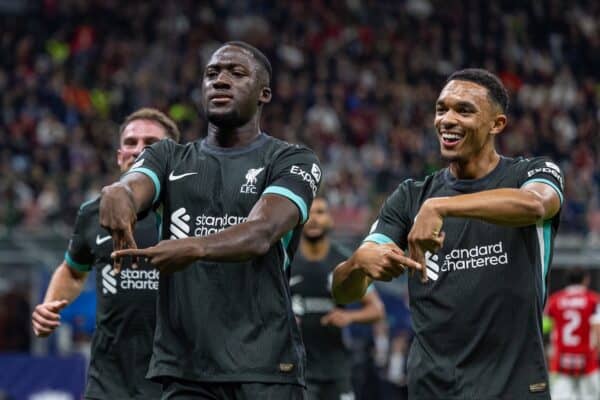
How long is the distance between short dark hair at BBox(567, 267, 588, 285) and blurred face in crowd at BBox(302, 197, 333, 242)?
15.9 feet

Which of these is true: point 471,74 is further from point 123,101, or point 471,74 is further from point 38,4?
point 38,4

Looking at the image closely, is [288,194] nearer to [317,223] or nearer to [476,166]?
[476,166]

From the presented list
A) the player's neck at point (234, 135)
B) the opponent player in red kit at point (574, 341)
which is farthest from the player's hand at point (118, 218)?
the opponent player in red kit at point (574, 341)

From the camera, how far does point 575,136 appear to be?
24.8 m

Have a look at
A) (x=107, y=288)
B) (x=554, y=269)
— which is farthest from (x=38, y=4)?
(x=107, y=288)

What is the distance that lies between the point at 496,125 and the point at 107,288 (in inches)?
95.4

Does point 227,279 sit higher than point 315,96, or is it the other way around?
point 315,96

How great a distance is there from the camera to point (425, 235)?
15.3ft

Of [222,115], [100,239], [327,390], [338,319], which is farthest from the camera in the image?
[327,390]

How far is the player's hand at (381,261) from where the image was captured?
493cm

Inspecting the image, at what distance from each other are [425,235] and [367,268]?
0.51 meters

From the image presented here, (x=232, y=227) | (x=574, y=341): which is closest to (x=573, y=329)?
(x=574, y=341)

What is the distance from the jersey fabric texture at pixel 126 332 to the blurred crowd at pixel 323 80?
36.9 ft

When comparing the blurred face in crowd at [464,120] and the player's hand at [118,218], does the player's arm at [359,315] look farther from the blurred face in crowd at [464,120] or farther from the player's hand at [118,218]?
the player's hand at [118,218]
